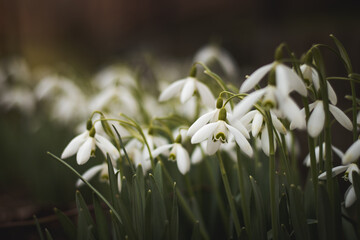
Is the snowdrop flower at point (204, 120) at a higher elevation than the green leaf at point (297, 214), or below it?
higher

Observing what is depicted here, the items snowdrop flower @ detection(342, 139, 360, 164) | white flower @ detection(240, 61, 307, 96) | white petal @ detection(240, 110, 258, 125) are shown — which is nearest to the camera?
white flower @ detection(240, 61, 307, 96)

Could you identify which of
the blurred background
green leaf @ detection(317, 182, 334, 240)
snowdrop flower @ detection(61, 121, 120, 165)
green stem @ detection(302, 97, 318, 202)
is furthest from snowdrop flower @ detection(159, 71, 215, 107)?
the blurred background

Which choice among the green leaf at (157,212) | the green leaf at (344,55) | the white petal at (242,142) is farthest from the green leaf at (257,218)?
the green leaf at (344,55)

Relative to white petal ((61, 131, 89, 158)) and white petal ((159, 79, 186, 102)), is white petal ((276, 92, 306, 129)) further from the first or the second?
white petal ((61, 131, 89, 158))

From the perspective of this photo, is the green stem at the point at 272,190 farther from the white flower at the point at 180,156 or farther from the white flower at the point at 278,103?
the white flower at the point at 180,156

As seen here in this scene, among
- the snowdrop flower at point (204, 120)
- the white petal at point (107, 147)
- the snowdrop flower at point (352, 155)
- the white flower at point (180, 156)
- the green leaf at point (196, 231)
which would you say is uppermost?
the snowdrop flower at point (204, 120)

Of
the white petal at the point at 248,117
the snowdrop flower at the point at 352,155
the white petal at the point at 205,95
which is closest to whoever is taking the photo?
the snowdrop flower at the point at 352,155

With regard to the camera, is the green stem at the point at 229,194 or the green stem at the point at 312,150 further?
the green stem at the point at 229,194
